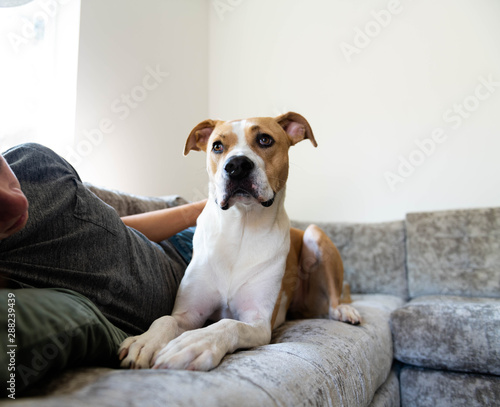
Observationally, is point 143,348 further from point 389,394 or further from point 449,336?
point 449,336

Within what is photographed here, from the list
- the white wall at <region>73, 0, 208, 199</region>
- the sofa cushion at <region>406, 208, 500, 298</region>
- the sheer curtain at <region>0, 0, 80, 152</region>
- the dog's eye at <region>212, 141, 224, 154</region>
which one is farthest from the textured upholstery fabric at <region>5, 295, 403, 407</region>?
the sheer curtain at <region>0, 0, 80, 152</region>

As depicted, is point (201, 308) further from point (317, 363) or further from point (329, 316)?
point (329, 316)

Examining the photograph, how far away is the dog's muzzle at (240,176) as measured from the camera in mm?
1396

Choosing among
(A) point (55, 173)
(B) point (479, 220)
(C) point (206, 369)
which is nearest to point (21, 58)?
(A) point (55, 173)

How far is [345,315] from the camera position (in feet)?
5.70

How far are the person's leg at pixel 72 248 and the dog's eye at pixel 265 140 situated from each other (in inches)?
25.7

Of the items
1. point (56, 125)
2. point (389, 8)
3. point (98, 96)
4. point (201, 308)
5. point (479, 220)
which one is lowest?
point (201, 308)

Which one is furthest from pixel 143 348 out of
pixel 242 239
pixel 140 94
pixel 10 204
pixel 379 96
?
pixel 379 96

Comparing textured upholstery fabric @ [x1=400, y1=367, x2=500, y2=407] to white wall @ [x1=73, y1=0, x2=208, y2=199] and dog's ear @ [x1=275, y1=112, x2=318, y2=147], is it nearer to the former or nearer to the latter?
dog's ear @ [x1=275, y1=112, x2=318, y2=147]

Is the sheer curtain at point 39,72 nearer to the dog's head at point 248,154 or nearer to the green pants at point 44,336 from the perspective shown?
the dog's head at point 248,154

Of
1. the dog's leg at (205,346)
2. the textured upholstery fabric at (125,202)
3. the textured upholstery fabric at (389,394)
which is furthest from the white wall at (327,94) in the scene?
the dog's leg at (205,346)

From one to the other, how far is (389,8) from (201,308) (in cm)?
340

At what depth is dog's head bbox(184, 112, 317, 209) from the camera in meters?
1.40

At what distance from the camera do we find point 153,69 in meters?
3.56
